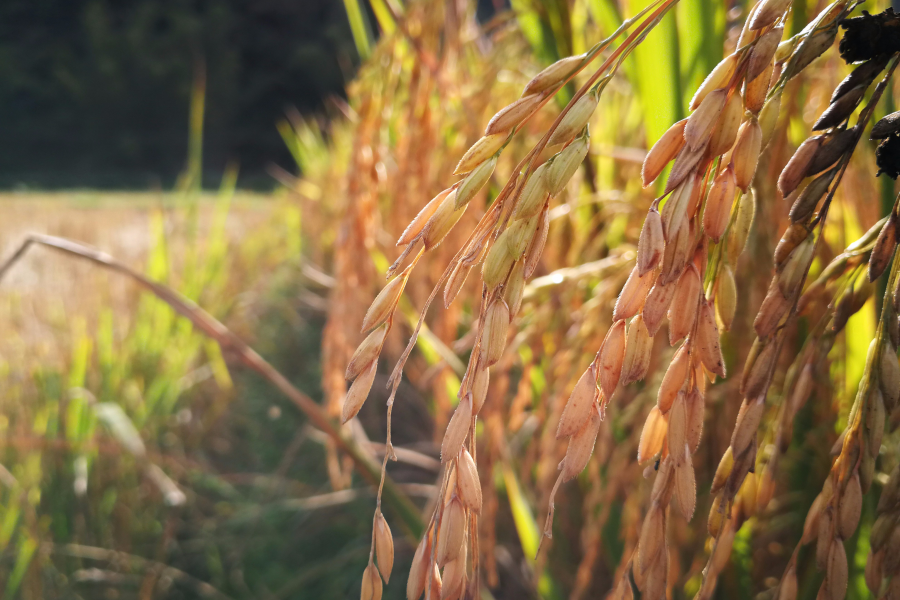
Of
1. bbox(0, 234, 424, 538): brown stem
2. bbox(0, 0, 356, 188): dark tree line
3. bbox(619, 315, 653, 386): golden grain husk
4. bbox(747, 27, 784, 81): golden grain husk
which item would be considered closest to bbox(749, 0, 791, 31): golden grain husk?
bbox(747, 27, 784, 81): golden grain husk

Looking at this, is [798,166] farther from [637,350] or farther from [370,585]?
[370,585]

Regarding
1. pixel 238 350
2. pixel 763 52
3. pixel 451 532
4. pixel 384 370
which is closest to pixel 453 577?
pixel 451 532

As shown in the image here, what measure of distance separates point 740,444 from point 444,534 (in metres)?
0.13

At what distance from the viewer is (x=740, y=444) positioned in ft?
0.87

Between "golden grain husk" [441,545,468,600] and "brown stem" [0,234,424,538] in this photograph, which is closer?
"golden grain husk" [441,545,468,600]

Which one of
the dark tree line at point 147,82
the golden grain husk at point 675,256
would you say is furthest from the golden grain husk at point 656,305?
the dark tree line at point 147,82

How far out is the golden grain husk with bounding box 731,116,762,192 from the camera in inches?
9.5

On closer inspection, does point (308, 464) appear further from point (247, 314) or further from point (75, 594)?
point (247, 314)

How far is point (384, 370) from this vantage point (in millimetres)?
2385

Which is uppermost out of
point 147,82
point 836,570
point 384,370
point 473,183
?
point 147,82

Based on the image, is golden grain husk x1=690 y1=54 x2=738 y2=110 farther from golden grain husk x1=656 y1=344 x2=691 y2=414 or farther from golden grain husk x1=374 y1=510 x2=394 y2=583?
golden grain husk x1=374 y1=510 x2=394 y2=583

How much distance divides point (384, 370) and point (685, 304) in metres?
2.18

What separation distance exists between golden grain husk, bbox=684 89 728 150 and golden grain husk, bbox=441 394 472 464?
122 mm

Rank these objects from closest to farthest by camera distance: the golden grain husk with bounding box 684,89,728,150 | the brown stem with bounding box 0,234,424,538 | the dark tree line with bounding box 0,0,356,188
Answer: the golden grain husk with bounding box 684,89,728,150
the brown stem with bounding box 0,234,424,538
the dark tree line with bounding box 0,0,356,188
